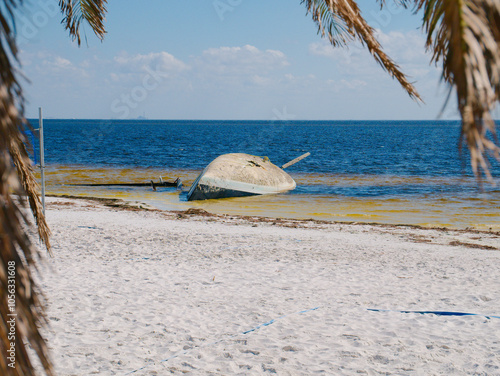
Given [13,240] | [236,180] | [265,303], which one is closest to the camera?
[13,240]

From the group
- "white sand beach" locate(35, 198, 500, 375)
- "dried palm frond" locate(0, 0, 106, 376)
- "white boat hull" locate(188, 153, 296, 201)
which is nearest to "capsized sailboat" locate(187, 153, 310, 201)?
"white boat hull" locate(188, 153, 296, 201)

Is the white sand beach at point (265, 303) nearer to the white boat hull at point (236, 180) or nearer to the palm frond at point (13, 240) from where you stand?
the palm frond at point (13, 240)

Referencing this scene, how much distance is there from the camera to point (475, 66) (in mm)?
1261

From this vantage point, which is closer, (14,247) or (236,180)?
(14,247)

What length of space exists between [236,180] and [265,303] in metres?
14.6

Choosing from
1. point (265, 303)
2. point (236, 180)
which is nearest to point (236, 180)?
point (236, 180)

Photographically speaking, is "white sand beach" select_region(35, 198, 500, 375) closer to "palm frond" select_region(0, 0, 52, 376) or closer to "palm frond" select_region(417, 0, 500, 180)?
"palm frond" select_region(0, 0, 52, 376)

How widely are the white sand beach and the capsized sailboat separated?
319 inches

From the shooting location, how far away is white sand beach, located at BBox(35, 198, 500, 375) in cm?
538

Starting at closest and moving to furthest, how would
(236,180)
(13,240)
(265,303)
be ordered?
(13,240), (265,303), (236,180)

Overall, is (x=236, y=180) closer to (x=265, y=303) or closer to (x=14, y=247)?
(x=265, y=303)

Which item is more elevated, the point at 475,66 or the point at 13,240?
the point at 475,66

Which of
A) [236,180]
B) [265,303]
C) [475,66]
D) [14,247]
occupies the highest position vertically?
[475,66]

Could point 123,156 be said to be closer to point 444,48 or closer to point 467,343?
point 467,343
